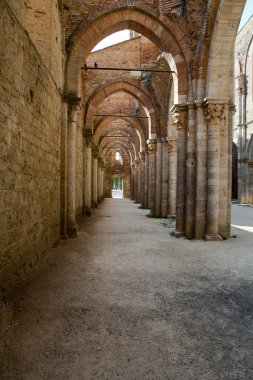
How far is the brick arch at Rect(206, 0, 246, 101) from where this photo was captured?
7.09m

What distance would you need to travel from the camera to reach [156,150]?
1448cm

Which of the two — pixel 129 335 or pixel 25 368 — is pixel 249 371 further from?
pixel 25 368

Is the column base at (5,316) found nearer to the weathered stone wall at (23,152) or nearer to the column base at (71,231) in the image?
the weathered stone wall at (23,152)

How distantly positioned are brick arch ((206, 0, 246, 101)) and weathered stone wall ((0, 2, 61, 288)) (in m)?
4.43

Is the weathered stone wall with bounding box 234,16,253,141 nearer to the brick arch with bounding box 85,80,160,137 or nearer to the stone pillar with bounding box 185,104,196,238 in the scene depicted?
the brick arch with bounding box 85,80,160,137

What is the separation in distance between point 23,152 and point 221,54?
6.29 m

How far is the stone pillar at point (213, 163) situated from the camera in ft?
24.8

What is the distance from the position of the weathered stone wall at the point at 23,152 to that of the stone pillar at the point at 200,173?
412 centimetres

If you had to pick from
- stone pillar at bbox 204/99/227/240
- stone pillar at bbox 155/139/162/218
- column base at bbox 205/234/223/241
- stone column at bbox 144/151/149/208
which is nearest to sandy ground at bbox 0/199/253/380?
column base at bbox 205/234/223/241

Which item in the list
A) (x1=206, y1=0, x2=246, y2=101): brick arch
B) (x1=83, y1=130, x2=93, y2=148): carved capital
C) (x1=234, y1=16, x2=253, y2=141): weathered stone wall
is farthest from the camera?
(x1=234, y1=16, x2=253, y2=141): weathered stone wall

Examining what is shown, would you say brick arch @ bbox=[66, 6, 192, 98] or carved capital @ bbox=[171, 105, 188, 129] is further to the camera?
carved capital @ bbox=[171, 105, 188, 129]

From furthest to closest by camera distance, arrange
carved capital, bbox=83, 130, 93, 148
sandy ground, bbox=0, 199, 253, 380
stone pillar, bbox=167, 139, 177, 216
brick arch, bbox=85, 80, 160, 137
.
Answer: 1. carved capital, bbox=83, 130, 93, 148
2. brick arch, bbox=85, 80, 160, 137
3. stone pillar, bbox=167, 139, 177, 216
4. sandy ground, bbox=0, 199, 253, 380

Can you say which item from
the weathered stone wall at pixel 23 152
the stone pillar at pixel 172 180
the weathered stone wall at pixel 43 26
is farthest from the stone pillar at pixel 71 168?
the stone pillar at pixel 172 180

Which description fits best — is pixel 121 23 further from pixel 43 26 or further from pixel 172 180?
pixel 172 180
